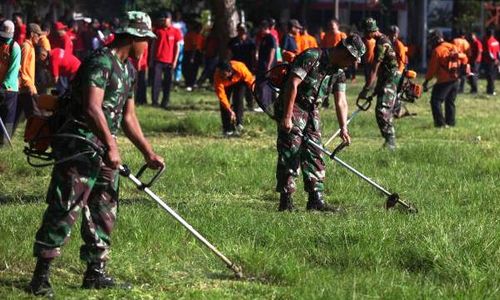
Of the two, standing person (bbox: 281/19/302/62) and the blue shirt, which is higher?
the blue shirt

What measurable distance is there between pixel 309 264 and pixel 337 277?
48cm

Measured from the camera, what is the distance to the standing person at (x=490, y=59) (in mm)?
26000

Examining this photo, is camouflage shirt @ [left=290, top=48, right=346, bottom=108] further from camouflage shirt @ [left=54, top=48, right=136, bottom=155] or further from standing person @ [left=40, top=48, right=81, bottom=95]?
standing person @ [left=40, top=48, right=81, bottom=95]

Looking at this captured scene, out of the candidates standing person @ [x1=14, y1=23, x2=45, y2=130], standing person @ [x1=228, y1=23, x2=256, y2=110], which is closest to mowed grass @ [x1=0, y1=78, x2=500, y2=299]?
standing person @ [x1=14, y1=23, x2=45, y2=130]

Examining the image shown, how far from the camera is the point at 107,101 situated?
619cm

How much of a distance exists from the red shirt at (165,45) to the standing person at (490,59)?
9.35 meters

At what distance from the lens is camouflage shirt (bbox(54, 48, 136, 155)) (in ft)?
19.7

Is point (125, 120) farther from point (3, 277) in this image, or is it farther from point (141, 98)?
point (141, 98)

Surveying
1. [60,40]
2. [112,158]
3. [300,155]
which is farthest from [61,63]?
[112,158]

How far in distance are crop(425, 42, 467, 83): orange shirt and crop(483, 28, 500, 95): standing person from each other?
9.07 meters

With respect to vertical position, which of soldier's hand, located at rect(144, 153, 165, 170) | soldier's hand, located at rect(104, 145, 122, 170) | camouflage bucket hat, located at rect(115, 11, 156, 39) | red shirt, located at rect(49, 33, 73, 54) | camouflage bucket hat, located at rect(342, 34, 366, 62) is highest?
camouflage bucket hat, located at rect(115, 11, 156, 39)

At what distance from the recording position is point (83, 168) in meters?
6.12

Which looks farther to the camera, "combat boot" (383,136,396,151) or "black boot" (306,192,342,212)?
"combat boot" (383,136,396,151)

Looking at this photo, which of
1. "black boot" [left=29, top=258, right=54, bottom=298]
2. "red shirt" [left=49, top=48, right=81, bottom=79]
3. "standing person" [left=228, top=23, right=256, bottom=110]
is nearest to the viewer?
"black boot" [left=29, top=258, right=54, bottom=298]
